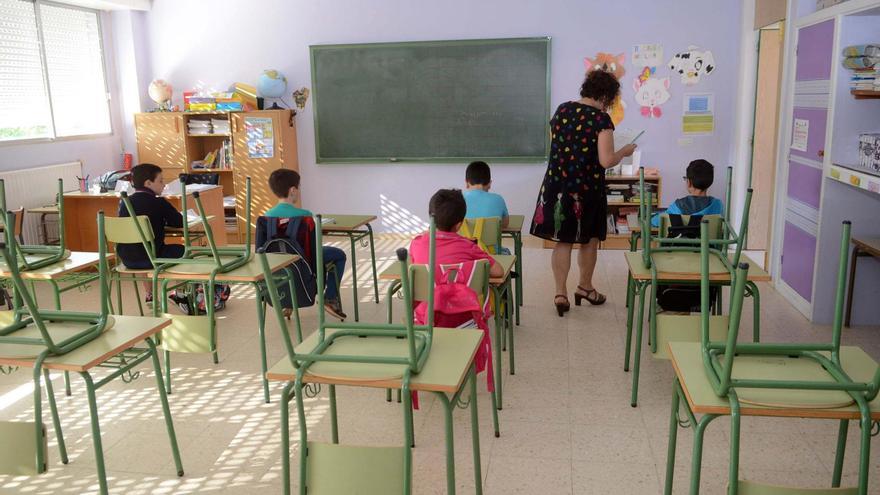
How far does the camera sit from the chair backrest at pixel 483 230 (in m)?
3.55

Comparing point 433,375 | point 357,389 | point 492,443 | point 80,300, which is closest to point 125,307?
point 80,300

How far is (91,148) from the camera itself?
6516 mm

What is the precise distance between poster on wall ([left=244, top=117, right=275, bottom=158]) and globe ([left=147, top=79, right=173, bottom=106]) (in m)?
0.89

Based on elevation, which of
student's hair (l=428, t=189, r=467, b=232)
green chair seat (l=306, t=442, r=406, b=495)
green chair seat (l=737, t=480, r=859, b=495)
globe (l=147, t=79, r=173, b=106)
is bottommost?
green chair seat (l=306, t=442, r=406, b=495)

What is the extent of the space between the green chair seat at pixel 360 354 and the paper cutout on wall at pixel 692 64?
4.83m

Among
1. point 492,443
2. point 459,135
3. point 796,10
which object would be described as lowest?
point 492,443

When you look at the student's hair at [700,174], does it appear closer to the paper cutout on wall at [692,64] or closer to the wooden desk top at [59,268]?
the paper cutout on wall at [692,64]

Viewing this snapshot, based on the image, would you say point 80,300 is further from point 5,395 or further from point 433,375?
point 433,375

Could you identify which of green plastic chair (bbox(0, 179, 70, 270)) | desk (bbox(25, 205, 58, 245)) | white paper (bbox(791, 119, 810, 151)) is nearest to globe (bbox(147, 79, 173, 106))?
desk (bbox(25, 205, 58, 245))

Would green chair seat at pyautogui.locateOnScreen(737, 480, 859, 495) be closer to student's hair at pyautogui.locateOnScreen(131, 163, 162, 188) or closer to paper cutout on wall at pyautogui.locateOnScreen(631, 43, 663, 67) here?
student's hair at pyautogui.locateOnScreen(131, 163, 162, 188)

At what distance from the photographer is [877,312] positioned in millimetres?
4082

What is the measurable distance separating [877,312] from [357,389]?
3.06 meters

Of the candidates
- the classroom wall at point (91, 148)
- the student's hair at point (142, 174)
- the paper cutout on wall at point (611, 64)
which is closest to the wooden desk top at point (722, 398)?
the student's hair at point (142, 174)

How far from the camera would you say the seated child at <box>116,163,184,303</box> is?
3.92 m
